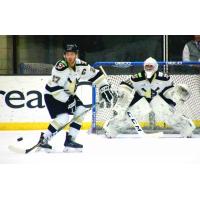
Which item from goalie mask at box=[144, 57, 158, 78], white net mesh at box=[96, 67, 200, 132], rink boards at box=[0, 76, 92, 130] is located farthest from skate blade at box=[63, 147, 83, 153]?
rink boards at box=[0, 76, 92, 130]

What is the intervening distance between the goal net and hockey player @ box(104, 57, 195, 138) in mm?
266

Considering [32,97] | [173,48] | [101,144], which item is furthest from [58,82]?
[173,48]

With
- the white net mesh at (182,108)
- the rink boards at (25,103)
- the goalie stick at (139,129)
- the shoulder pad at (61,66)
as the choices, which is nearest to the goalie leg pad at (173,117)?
the goalie stick at (139,129)

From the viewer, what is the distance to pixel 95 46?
6293 mm

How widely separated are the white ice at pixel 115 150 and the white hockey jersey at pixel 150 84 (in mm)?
409

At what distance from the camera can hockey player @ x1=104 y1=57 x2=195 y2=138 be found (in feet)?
17.2

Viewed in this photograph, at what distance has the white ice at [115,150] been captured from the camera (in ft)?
13.6

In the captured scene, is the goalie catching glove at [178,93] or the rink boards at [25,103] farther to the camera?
the rink boards at [25,103]

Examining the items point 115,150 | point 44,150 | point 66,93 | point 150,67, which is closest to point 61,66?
point 66,93

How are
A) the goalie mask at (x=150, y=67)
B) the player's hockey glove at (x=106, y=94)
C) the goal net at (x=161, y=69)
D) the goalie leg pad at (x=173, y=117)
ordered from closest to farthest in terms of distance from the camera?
the player's hockey glove at (x=106, y=94) → the goalie mask at (x=150, y=67) → the goalie leg pad at (x=173, y=117) → the goal net at (x=161, y=69)

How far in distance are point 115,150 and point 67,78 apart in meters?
0.75

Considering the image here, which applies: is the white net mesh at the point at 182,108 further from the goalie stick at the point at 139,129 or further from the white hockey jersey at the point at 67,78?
the white hockey jersey at the point at 67,78

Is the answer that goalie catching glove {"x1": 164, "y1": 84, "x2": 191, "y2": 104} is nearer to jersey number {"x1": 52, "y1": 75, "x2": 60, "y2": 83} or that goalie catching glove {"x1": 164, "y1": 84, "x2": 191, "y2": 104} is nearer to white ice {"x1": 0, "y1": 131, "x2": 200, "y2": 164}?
white ice {"x1": 0, "y1": 131, "x2": 200, "y2": 164}

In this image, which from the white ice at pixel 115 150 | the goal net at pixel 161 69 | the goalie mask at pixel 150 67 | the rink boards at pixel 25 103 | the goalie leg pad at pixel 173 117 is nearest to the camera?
the white ice at pixel 115 150
